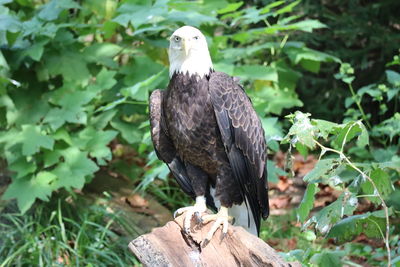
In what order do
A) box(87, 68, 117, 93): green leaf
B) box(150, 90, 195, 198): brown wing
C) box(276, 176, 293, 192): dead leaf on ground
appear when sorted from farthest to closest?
box(276, 176, 293, 192): dead leaf on ground, box(87, 68, 117, 93): green leaf, box(150, 90, 195, 198): brown wing

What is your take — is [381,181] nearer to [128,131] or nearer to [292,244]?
[292,244]

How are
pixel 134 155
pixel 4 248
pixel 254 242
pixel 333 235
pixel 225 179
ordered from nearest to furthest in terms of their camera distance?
pixel 254 242 < pixel 333 235 < pixel 225 179 < pixel 4 248 < pixel 134 155

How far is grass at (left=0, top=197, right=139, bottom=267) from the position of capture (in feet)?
15.2

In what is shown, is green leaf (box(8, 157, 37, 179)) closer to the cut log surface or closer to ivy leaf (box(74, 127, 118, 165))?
ivy leaf (box(74, 127, 118, 165))

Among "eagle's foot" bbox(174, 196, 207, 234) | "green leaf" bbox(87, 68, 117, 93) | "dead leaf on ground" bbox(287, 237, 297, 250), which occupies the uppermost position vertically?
"green leaf" bbox(87, 68, 117, 93)

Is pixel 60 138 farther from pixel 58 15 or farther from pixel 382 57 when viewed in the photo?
pixel 382 57

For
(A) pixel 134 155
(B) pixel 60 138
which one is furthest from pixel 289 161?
(A) pixel 134 155

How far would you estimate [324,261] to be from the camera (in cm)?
334

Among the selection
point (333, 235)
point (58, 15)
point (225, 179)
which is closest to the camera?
point (333, 235)

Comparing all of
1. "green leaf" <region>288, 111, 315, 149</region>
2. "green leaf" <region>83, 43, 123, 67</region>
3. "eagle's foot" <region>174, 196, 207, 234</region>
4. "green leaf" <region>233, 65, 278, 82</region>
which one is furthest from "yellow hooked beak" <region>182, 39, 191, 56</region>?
"green leaf" <region>83, 43, 123, 67</region>

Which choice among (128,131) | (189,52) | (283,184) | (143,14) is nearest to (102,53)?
(128,131)

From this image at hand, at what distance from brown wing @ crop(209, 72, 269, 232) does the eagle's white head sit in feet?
0.28

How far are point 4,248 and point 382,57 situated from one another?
3789 mm

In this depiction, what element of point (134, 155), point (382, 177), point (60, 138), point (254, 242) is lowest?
point (134, 155)
